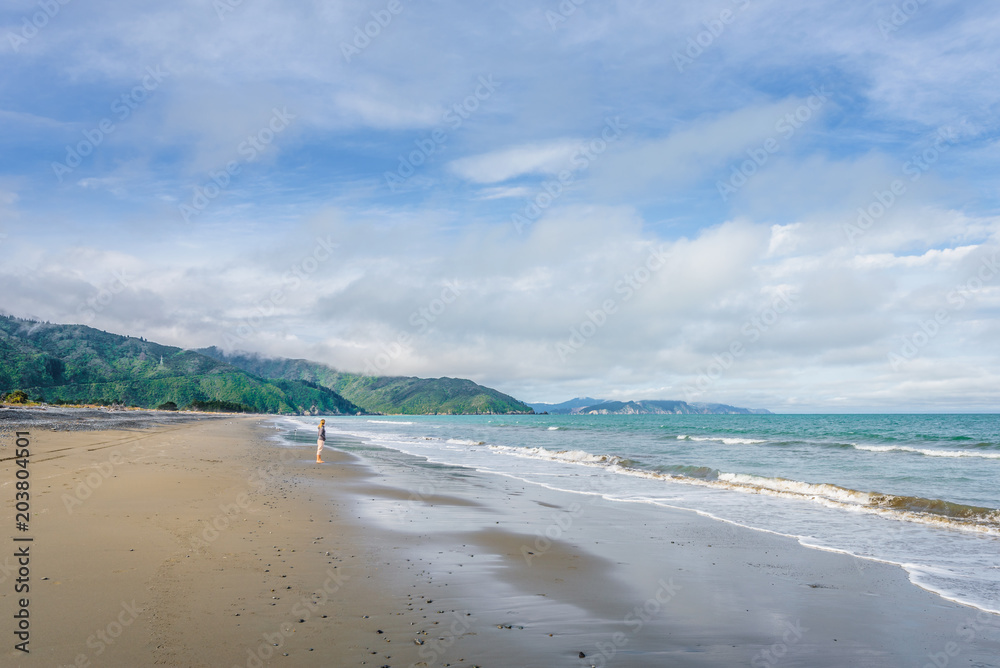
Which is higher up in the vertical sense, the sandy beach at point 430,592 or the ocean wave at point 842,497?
the sandy beach at point 430,592

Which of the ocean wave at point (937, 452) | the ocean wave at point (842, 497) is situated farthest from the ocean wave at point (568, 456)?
the ocean wave at point (937, 452)

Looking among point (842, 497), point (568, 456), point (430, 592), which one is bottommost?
point (568, 456)

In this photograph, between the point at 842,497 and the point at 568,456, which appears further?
the point at 568,456

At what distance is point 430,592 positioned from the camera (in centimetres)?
785

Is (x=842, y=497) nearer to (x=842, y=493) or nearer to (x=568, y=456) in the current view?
(x=842, y=493)

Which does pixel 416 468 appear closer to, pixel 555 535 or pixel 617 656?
pixel 555 535

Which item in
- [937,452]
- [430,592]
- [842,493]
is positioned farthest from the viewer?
[937,452]

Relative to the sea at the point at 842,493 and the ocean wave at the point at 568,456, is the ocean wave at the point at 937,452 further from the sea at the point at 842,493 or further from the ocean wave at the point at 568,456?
the ocean wave at the point at 568,456

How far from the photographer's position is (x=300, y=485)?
19.2 metres

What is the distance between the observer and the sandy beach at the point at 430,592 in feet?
19.2

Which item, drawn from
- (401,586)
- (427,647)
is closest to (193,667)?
(427,647)

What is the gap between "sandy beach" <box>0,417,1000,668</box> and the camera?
5859mm

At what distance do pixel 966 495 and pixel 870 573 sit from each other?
13942 millimetres

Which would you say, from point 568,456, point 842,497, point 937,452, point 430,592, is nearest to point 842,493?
point 842,497
